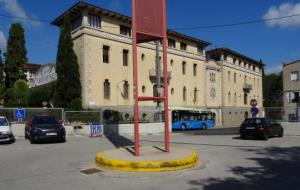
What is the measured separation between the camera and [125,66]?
137 feet

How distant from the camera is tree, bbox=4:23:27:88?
42.1 m

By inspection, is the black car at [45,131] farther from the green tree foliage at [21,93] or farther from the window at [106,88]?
the window at [106,88]

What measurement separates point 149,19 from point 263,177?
648 centimetres

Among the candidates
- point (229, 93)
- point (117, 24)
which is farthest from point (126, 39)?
point (229, 93)

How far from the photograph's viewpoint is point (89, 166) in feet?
40.0

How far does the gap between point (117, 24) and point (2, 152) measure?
26233 millimetres

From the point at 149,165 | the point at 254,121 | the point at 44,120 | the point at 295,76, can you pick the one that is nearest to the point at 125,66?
the point at 44,120

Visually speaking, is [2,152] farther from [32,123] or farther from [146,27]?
[146,27]

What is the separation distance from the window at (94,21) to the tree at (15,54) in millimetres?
9073

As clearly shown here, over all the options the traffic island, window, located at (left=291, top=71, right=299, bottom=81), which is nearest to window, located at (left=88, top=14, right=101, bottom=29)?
window, located at (left=291, top=71, right=299, bottom=81)

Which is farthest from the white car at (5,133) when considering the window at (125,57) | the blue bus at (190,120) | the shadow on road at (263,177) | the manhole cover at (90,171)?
the blue bus at (190,120)

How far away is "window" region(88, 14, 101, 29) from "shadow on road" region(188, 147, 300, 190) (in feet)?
92.0

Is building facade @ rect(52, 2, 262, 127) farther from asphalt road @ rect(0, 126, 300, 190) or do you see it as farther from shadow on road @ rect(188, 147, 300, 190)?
shadow on road @ rect(188, 147, 300, 190)

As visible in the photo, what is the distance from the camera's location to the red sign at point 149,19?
13.0 metres
